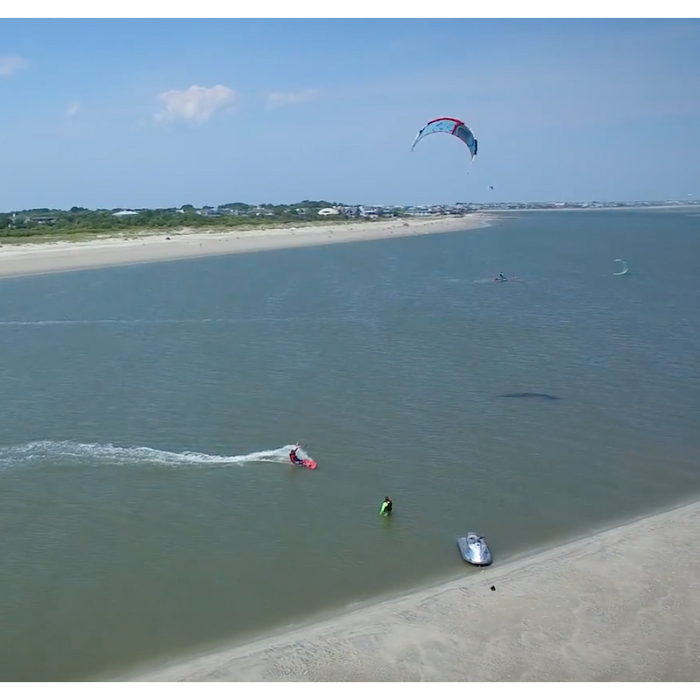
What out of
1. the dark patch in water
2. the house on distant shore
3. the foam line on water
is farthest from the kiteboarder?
the house on distant shore

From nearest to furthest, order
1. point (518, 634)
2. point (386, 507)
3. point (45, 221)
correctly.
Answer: point (518, 634) < point (386, 507) < point (45, 221)

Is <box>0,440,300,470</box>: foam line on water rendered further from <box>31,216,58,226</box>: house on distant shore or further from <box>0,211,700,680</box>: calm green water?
<box>31,216,58,226</box>: house on distant shore

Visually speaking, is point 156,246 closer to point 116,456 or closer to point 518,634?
point 116,456

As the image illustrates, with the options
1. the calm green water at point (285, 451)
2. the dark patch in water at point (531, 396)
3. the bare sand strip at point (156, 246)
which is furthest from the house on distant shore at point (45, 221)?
the dark patch in water at point (531, 396)

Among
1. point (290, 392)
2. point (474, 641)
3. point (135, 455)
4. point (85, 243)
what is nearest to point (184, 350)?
point (290, 392)

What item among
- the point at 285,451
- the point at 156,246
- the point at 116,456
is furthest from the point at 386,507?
the point at 156,246

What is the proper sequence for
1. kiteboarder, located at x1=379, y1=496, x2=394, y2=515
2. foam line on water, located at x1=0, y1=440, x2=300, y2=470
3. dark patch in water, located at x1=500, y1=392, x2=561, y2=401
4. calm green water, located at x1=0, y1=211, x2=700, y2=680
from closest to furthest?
calm green water, located at x1=0, y1=211, x2=700, y2=680
kiteboarder, located at x1=379, y1=496, x2=394, y2=515
foam line on water, located at x1=0, y1=440, x2=300, y2=470
dark patch in water, located at x1=500, y1=392, x2=561, y2=401

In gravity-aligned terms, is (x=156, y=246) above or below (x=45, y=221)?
below
